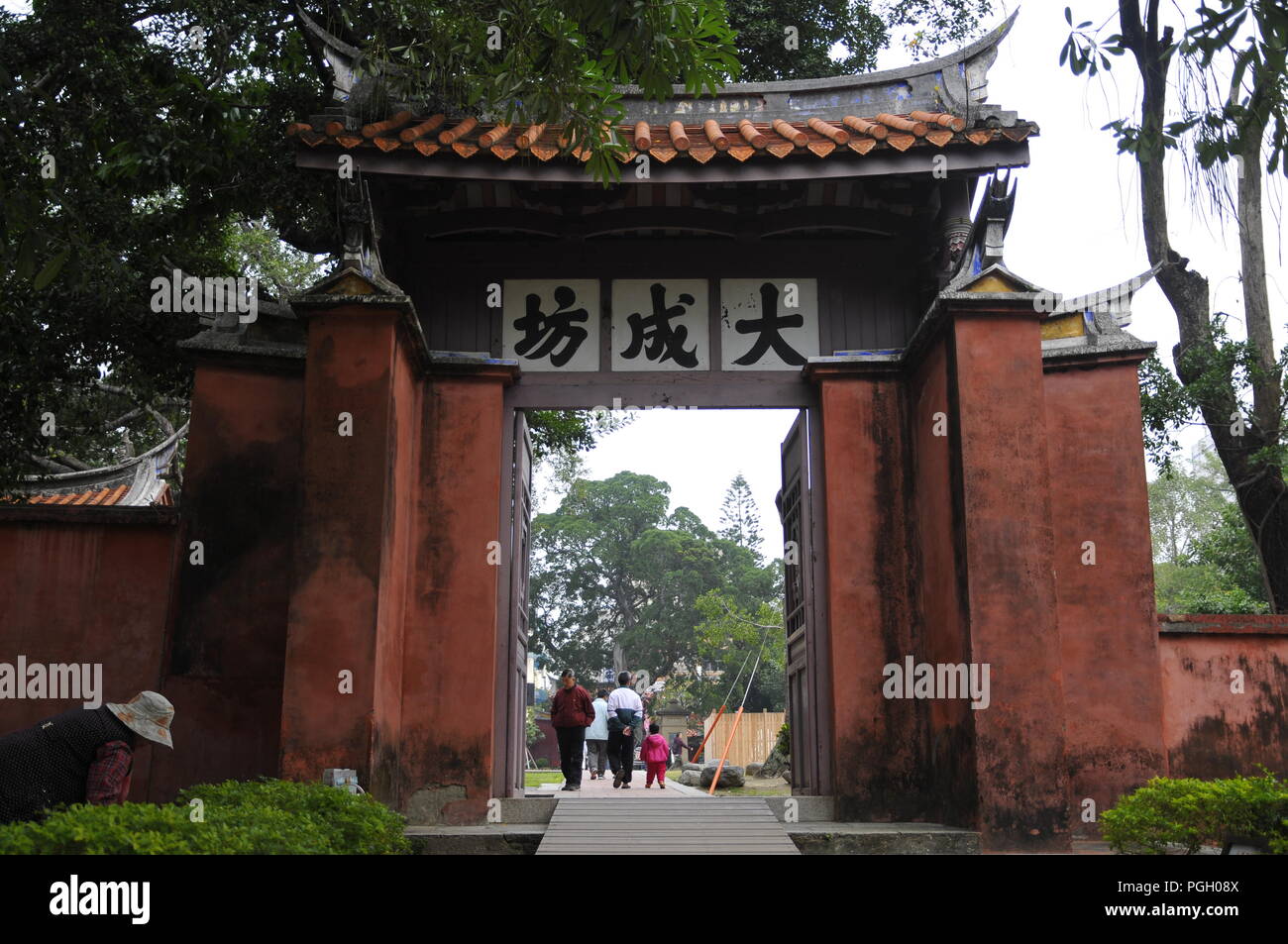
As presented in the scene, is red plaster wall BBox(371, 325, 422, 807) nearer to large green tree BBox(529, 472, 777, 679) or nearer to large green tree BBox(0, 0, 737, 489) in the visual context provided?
large green tree BBox(0, 0, 737, 489)

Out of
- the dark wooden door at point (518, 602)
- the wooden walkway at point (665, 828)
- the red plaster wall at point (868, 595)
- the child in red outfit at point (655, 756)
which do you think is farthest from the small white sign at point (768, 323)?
the child in red outfit at point (655, 756)

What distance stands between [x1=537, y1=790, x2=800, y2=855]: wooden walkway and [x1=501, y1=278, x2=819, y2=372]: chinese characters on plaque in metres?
3.52

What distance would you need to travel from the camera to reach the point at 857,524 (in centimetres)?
913

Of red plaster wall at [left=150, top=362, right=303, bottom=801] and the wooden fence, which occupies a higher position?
red plaster wall at [left=150, top=362, right=303, bottom=801]

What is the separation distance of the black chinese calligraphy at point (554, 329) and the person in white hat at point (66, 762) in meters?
4.78

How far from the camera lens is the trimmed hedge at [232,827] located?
4.08 metres

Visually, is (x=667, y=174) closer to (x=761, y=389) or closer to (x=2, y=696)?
(x=761, y=389)

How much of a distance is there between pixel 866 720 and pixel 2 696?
6458 mm

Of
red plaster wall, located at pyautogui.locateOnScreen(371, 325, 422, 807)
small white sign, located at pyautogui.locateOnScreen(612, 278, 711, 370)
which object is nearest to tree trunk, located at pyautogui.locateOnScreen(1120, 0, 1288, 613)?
small white sign, located at pyautogui.locateOnScreen(612, 278, 711, 370)

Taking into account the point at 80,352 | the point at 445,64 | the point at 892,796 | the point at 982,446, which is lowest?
the point at 892,796

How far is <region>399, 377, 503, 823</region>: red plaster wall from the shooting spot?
8609mm

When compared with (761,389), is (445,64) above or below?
above

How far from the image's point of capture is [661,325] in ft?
31.7

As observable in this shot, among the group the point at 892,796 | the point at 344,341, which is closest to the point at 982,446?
the point at 892,796
